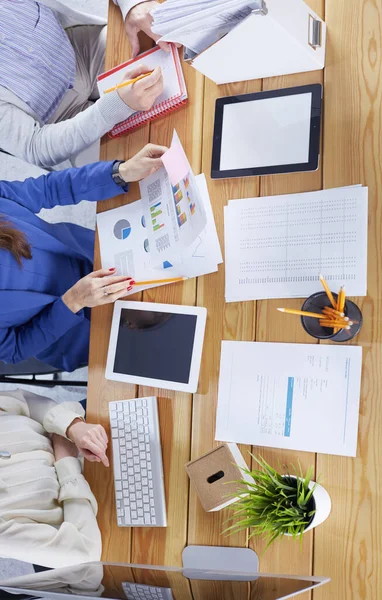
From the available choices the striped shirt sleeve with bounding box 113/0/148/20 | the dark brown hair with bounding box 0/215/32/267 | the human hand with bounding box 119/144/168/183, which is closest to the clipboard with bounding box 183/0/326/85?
the human hand with bounding box 119/144/168/183

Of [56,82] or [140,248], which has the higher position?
[56,82]

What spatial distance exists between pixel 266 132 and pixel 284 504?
81 cm

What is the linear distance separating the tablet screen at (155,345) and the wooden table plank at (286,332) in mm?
182

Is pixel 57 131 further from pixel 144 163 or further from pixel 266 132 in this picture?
pixel 266 132

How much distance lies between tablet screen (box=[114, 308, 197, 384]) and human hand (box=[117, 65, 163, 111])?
52cm

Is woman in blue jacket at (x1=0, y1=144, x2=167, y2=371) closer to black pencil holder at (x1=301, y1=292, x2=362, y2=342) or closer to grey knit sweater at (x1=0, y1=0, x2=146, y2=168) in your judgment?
grey knit sweater at (x1=0, y1=0, x2=146, y2=168)

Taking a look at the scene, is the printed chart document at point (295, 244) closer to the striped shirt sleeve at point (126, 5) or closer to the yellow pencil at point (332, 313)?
the yellow pencil at point (332, 313)

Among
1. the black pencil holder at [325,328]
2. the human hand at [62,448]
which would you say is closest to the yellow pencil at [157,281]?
the black pencil holder at [325,328]

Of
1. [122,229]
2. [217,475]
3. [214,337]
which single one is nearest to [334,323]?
[214,337]

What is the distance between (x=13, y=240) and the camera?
→ 1457 mm

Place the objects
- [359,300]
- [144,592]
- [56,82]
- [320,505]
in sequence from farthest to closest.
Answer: [56,82] → [359,300] → [320,505] → [144,592]

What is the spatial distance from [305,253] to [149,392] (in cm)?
50

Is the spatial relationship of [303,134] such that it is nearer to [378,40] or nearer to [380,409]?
[378,40]

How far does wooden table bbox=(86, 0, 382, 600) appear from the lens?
1.14 m
